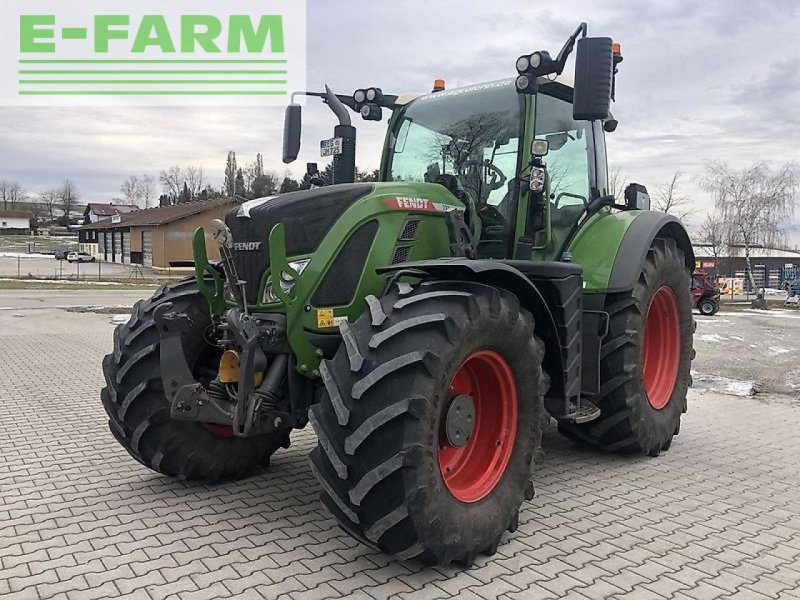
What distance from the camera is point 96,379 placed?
8.52 metres

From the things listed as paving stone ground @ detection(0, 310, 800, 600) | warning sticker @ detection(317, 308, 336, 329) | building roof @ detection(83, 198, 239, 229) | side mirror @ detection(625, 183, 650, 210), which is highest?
building roof @ detection(83, 198, 239, 229)

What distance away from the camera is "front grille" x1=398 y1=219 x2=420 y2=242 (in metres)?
3.99

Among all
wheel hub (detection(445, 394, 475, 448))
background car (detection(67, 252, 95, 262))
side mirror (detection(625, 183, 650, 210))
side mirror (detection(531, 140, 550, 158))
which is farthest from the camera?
background car (detection(67, 252, 95, 262))

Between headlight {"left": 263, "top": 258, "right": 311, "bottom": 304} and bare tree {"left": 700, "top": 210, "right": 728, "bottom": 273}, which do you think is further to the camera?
bare tree {"left": 700, "top": 210, "right": 728, "bottom": 273}

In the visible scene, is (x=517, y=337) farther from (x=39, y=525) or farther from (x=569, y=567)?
(x=39, y=525)

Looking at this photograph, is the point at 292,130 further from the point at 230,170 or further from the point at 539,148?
the point at 230,170

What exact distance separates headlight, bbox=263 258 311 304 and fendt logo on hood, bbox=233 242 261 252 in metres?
0.22

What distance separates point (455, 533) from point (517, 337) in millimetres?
1060

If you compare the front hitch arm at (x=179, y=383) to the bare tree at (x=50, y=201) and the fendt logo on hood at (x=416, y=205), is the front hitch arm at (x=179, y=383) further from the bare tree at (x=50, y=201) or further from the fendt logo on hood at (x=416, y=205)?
the bare tree at (x=50, y=201)

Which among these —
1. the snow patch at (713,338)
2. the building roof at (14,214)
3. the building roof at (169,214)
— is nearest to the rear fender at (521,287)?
the snow patch at (713,338)

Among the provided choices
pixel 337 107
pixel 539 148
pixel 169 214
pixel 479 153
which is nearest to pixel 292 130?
pixel 337 107

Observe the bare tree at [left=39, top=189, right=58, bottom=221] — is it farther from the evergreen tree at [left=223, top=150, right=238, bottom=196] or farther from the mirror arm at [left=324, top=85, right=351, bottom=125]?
the mirror arm at [left=324, top=85, right=351, bottom=125]

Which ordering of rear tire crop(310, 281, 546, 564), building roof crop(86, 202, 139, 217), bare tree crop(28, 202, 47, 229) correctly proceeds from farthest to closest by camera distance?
bare tree crop(28, 202, 47, 229) → building roof crop(86, 202, 139, 217) → rear tire crop(310, 281, 546, 564)

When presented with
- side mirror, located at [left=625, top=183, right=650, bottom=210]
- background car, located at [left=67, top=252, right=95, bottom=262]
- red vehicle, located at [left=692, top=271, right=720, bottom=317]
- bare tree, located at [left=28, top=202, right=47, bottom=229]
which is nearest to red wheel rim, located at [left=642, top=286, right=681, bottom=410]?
side mirror, located at [left=625, top=183, right=650, bottom=210]
